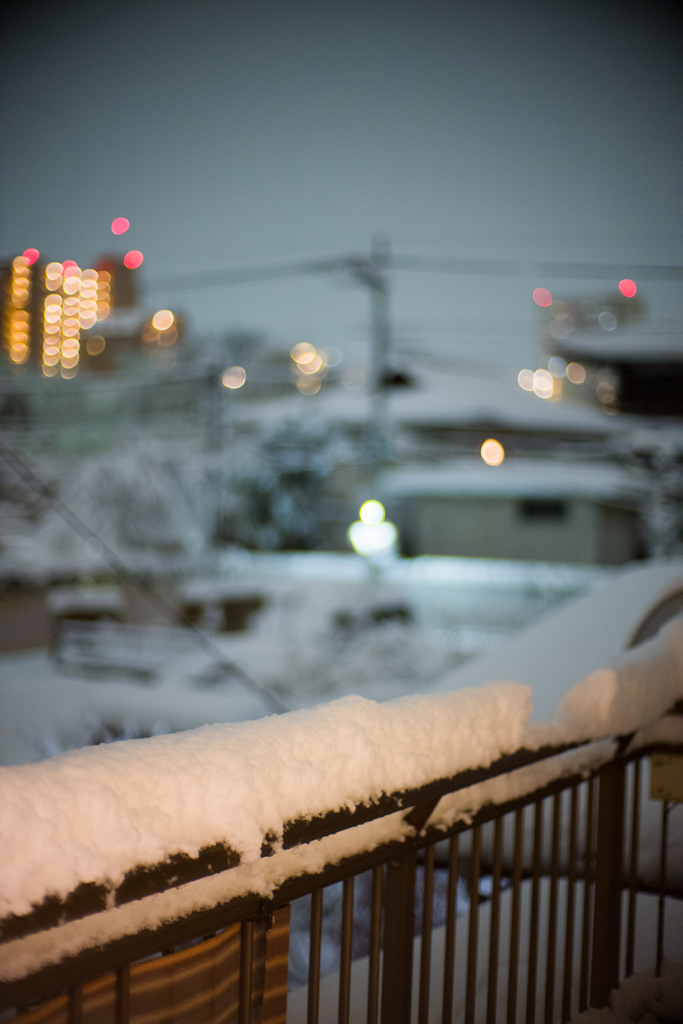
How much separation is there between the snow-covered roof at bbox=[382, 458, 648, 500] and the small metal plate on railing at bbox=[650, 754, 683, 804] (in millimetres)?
19732

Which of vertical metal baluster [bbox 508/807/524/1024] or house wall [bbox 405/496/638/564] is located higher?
house wall [bbox 405/496/638/564]

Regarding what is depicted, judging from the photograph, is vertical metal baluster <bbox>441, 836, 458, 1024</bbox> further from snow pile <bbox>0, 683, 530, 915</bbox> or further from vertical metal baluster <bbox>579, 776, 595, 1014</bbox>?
vertical metal baluster <bbox>579, 776, 595, 1014</bbox>

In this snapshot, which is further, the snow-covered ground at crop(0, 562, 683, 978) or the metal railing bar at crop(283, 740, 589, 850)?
the metal railing bar at crop(283, 740, 589, 850)

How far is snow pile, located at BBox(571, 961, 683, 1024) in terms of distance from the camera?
216cm

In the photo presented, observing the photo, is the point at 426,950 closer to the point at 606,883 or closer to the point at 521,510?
the point at 606,883

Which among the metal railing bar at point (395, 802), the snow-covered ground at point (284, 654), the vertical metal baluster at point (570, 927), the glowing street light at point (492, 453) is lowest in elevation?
the snow-covered ground at point (284, 654)

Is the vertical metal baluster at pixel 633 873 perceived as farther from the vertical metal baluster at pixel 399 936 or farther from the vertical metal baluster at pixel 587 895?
the vertical metal baluster at pixel 399 936

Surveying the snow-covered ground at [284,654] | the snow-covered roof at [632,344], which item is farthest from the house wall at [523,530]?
the snow-covered roof at [632,344]

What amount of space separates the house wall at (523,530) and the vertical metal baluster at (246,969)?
22.3 m

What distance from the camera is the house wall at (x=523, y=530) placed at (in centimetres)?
2220

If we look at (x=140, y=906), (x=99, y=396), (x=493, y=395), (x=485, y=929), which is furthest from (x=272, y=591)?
(x=140, y=906)

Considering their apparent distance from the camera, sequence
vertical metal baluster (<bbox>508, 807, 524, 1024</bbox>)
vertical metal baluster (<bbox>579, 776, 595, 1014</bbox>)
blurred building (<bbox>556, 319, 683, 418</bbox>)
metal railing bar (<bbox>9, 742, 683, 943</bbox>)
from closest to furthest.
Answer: metal railing bar (<bbox>9, 742, 683, 943</bbox>) < vertical metal baluster (<bbox>508, 807, 524, 1024</bbox>) < vertical metal baluster (<bbox>579, 776, 595, 1014</bbox>) < blurred building (<bbox>556, 319, 683, 418</bbox>)

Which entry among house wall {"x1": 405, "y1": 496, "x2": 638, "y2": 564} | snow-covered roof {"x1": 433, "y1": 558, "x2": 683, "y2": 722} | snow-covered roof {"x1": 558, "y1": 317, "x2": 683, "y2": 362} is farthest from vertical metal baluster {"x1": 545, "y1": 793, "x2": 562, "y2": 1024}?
house wall {"x1": 405, "y1": 496, "x2": 638, "y2": 564}

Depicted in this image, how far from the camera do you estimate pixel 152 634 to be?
14.8 metres
